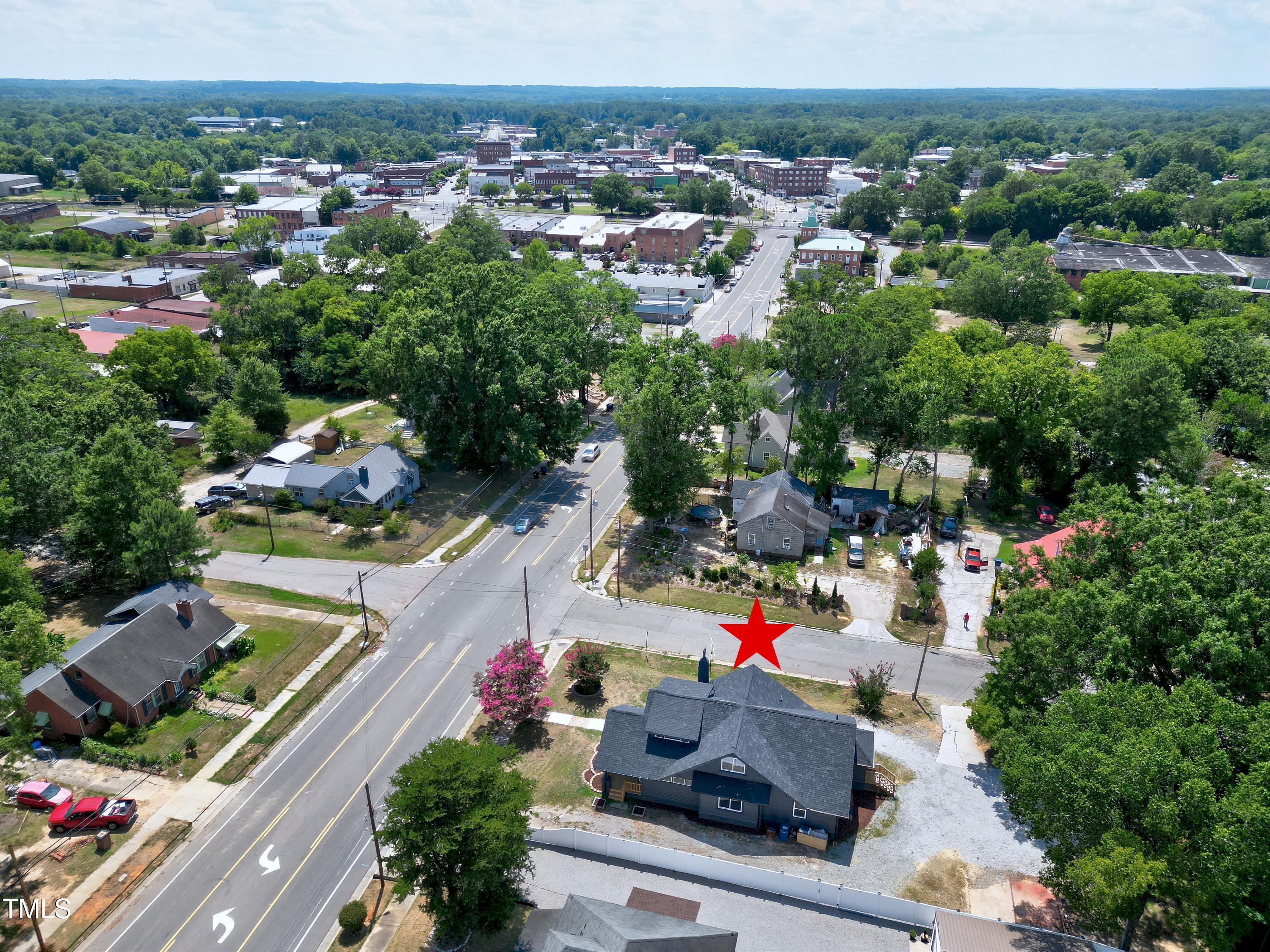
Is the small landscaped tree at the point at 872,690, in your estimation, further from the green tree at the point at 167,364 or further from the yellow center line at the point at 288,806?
the green tree at the point at 167,364

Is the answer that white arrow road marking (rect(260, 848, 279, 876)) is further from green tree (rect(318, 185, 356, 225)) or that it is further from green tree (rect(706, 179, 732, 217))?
green tree (rect(706, 179, 732, 217))

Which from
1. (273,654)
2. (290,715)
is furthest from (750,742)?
(273,654)

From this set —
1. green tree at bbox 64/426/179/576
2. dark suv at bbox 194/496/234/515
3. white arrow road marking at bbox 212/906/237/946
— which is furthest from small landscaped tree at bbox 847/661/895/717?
dark suv at bbox 194/496/234/515

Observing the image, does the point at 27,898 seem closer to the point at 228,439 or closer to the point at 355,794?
the point at 355,794

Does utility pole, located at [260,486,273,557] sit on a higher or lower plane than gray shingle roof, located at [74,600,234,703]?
lower

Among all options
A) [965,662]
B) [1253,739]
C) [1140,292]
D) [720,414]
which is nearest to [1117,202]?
[1140,292]

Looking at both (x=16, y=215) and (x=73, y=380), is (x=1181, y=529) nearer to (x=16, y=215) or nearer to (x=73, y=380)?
(x=73, y=380)
